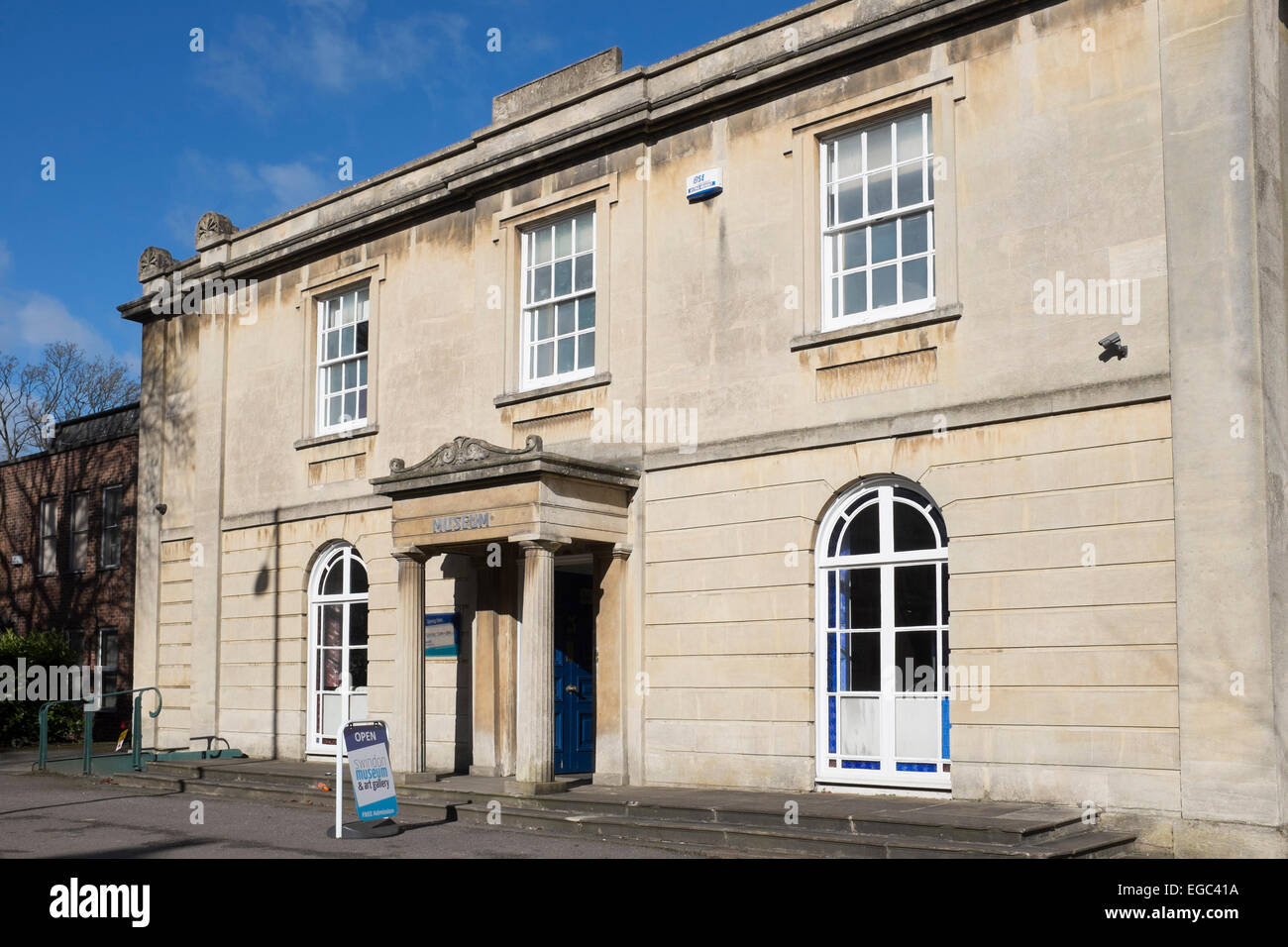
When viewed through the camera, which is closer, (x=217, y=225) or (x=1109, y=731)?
(x=1109, y=731)

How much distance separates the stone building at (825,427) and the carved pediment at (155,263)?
3.49 m

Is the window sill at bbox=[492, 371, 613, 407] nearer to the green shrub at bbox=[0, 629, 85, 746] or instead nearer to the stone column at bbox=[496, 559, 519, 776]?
the stone column at bbox=[496, 559, 519, 776]

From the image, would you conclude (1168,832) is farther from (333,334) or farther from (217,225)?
(217,225)

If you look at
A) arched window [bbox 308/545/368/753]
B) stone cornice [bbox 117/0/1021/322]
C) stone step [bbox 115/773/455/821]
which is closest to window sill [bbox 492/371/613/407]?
stone cornice [bbox 117/0/1021/322]

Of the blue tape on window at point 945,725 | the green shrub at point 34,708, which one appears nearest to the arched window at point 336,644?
the blue tape on window at point 945,725

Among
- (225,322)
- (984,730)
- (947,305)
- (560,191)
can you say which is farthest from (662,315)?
(225,322)

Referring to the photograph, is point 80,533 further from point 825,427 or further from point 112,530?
point 825,427

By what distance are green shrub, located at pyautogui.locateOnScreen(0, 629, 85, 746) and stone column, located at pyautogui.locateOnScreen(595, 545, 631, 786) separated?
13856 mm

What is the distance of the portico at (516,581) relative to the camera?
533 inches

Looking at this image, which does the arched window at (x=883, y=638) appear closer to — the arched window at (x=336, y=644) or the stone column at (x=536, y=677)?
the stone column at (x=536, y=677)

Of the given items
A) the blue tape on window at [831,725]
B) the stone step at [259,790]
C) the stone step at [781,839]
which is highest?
the blue tape on window at [831,725]

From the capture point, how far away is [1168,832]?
33.9ft

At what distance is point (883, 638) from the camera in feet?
41.4

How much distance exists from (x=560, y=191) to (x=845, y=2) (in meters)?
4.04
